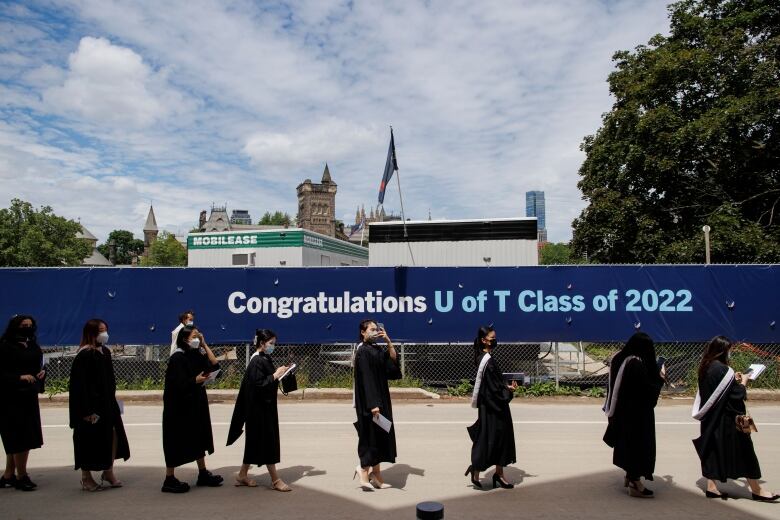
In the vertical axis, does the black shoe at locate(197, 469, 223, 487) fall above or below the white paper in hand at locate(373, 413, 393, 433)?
below

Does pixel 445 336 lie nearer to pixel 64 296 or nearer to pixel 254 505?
pixel 254 505

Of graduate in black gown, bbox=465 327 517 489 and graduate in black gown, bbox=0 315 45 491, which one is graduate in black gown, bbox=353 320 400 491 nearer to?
graduate in black gown, bbox=465 327 517 489

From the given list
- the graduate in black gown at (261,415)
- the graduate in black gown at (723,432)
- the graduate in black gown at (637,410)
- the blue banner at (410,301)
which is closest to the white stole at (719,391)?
the graduate in black gown at (723,432)

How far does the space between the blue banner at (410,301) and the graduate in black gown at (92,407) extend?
595 cm

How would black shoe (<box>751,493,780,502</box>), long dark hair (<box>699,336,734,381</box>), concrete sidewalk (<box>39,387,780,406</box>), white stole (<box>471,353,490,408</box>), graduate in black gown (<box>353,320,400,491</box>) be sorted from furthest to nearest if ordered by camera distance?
concrete sidewalk (<box>39,387,780,406</box>)
white stole (<box>471,353,490,408</box>)
graduate in black gown (<box>353,320,400,491</box>)
long dark hair (<box>699,336,734,381</box>)
black shoe (<box>751,493,780,502</box>)

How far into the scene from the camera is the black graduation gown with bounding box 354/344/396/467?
597 centimetres

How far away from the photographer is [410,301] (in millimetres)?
11945

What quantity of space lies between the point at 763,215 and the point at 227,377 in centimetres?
2047

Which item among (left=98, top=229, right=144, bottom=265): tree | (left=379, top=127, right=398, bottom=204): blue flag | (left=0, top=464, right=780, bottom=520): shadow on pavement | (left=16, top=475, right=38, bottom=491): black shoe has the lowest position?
(left=0, top=464, right=780, bottom=520): shadow on pavement

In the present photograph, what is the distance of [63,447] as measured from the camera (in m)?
7.86

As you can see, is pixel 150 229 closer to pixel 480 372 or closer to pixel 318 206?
pixel 318 206

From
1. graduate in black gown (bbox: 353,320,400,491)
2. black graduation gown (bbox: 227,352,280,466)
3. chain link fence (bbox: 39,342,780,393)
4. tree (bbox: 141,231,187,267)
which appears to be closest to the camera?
black graduation gown (bbox: 227,352,280,466)

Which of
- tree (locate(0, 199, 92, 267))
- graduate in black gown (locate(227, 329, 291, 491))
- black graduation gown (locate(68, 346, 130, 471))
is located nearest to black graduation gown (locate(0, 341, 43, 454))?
black graduation gown (locate(68, 346, 130, 471))

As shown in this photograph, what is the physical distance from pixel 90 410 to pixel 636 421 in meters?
5.56
